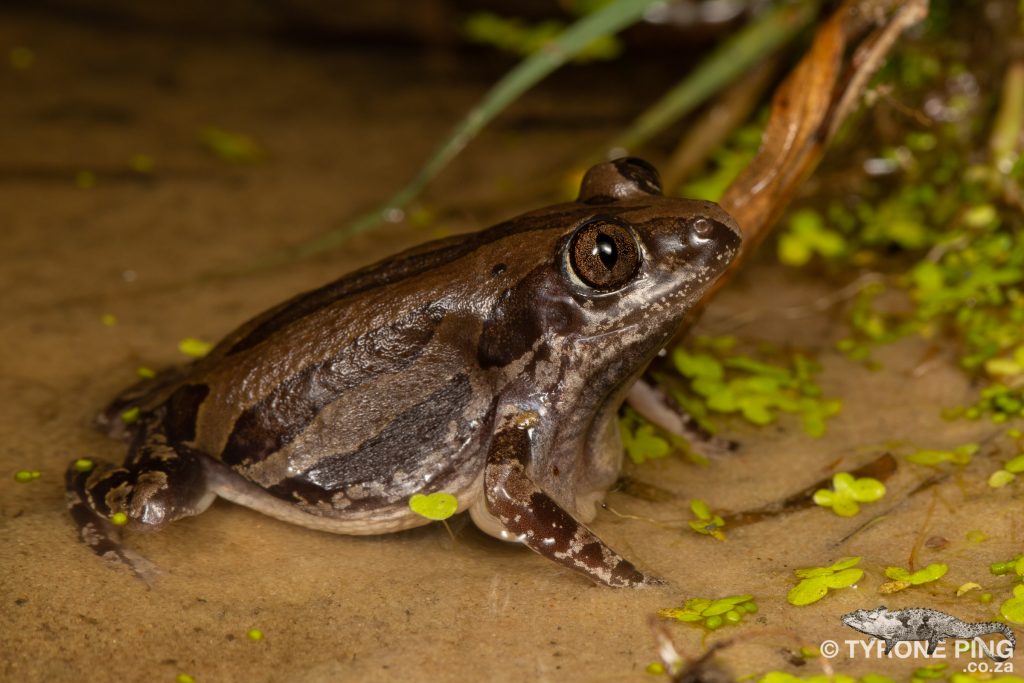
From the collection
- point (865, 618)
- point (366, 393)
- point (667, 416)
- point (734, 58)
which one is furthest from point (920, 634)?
point (734, 58)

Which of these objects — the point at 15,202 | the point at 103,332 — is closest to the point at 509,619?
the point at 103,332

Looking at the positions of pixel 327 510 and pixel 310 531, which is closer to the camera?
pixel 327 510

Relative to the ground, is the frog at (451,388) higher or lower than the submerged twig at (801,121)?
lower

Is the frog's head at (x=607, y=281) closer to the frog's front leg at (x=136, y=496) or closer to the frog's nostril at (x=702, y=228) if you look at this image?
the frog's nostril at (x=702, y=228)

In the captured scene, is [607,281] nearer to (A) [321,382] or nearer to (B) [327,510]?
(A) [321,382]

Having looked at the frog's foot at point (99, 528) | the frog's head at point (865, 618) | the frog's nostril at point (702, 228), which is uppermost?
the frog's nostril at point (702, 228)

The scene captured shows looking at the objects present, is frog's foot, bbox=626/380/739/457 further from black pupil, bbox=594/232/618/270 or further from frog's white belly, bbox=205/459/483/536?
black pupil, bbox=594/232/618/270

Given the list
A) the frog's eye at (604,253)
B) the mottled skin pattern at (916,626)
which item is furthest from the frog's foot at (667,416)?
the mottled skin pattern at (916,626)
